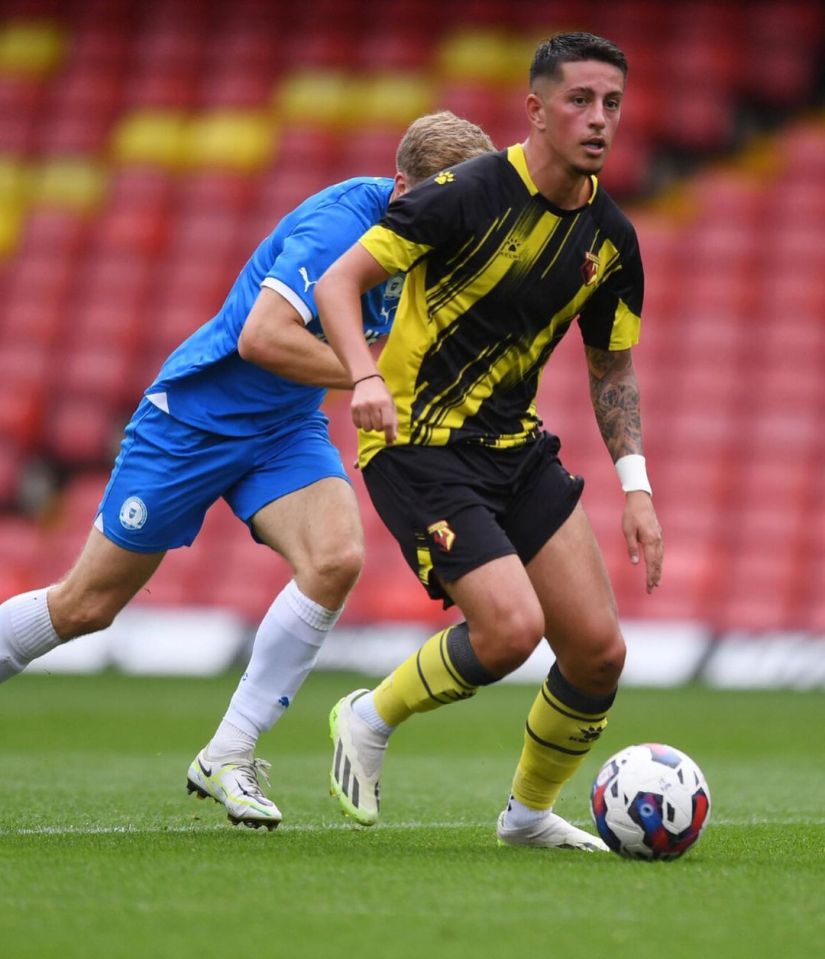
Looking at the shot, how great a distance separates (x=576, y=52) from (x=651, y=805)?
→ 1.99 metres

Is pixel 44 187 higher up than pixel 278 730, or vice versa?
pixel 44 187

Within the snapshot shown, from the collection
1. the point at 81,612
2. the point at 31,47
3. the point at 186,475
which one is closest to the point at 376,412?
the point at 186,475

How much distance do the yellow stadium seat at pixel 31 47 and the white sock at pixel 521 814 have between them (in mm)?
14175

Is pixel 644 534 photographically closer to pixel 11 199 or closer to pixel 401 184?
pixel 401 184

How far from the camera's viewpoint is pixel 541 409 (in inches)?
579

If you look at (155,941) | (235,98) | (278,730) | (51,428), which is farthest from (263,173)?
(155,941)

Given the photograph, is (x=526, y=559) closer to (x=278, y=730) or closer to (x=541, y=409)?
(x=278, y=730)

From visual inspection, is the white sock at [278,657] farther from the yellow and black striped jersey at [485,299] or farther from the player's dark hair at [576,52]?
the player's dark hair at [576,52]

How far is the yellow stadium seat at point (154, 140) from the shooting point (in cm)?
1709

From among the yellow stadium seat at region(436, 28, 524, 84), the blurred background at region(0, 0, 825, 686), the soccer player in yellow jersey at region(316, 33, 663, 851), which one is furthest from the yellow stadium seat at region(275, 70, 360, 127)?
the soccer player in yellow jersey at region(316, 33, 663, 851)

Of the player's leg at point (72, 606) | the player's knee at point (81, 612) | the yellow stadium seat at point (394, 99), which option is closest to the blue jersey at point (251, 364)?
the player's leg at point (72, 606)

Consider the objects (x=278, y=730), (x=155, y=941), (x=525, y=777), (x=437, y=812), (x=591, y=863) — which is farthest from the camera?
(x=278, y=730)

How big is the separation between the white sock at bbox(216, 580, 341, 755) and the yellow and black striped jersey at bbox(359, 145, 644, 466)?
2.30 ft

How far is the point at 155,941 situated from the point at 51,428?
40.3 ft
